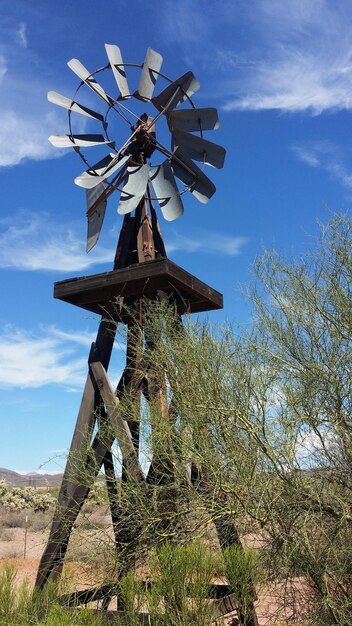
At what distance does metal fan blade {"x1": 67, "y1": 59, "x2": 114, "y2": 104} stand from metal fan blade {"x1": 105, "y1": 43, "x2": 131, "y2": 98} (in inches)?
8.2

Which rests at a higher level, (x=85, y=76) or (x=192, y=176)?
(x=85, y=76)

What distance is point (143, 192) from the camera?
6602 millimetres

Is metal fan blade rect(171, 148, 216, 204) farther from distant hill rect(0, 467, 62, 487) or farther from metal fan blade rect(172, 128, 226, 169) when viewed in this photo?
distant hill rect(0, 467, 62, 487)

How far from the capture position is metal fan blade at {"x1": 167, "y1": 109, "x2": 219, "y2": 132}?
22.9 feet

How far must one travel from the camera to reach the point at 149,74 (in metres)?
7.03

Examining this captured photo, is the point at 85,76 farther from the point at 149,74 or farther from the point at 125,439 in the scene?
the point at 125,439

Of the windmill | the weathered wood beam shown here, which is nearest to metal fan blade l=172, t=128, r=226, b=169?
the windmill

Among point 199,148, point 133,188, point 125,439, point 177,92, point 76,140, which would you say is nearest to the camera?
point 125,439

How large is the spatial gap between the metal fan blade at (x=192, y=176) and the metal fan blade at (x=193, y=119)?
0.91 ft

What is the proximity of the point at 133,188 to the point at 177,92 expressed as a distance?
129 cm

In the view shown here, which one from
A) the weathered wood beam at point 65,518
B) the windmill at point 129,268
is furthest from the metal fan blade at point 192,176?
the weathered wood beam at point 65,518

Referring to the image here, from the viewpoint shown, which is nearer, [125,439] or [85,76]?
[125,439]

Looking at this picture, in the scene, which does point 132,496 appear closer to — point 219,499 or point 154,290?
point 219,499

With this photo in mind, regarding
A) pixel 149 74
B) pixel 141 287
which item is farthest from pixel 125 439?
pixel 149 74
